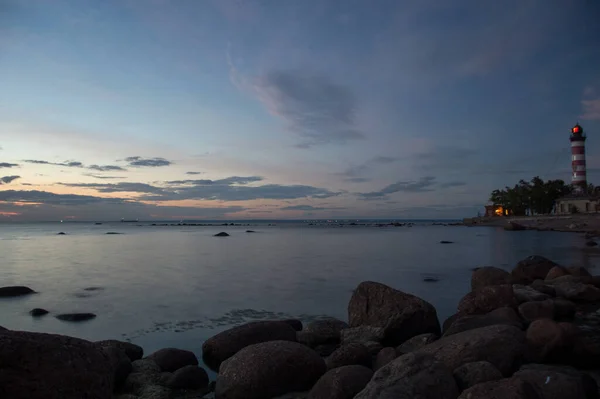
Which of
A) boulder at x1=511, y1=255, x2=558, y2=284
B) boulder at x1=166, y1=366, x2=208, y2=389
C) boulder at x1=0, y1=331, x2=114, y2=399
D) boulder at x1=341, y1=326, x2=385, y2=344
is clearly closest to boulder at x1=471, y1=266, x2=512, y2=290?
boulder at x1=511, y1=255, x2=558, y2=284

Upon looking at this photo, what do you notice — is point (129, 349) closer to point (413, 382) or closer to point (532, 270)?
point (413, 382)

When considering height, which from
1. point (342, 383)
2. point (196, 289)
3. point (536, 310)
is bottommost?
point (196, 289)

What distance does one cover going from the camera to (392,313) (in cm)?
854

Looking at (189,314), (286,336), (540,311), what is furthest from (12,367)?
(540,311)

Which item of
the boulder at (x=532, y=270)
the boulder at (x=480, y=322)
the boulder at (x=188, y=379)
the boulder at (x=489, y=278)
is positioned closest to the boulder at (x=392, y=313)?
the boulder at (x=480, y=322)

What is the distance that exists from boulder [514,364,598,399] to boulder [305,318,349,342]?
4.00 meters

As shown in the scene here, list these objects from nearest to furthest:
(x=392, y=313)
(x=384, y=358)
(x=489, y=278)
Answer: (x=384, y=358)
(x=392, y=313)
(x=489, y=278)

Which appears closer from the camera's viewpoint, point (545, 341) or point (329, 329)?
point (545, 341)

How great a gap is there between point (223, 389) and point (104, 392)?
160 centimetres

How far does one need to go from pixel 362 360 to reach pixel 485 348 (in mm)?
1779

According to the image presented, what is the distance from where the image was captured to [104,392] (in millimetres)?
4988

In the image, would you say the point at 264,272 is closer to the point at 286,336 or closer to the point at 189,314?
the point at 189,314

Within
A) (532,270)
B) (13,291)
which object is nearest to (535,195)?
(532,270)

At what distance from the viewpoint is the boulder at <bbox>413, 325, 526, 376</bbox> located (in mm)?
5777
